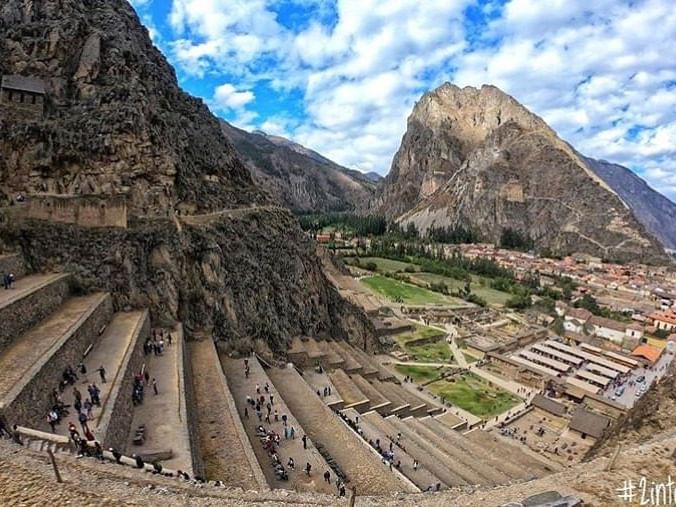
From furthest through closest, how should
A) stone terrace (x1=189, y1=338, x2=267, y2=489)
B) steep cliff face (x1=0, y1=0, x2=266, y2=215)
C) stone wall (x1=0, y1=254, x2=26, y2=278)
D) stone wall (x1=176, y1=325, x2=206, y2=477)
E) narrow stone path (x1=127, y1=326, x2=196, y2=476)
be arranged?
steep cliff face (x1=0, y1=0, x2=266, y2=215), stone wall (x1=0, y1=254, x2=26, y2=278), stone terrace (x1=189, y1=338, x2=267, y2=489), stone wall (x1=176, y1=325, x2=206, y2=477), narrow stone path (x1=127, y1=326, x2=196, y2=476)

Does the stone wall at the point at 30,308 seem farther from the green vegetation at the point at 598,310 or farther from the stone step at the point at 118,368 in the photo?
the green vegetation at the point at 598,310

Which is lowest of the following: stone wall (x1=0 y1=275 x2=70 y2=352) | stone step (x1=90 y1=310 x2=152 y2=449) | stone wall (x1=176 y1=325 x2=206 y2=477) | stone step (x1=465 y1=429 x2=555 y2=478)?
stone step (x1=465 y1=429 x2=555 y2=478)

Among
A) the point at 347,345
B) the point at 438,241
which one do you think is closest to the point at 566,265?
the point at 438,241

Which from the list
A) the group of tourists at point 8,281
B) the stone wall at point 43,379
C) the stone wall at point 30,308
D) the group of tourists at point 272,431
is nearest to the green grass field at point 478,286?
the group of tourists at point 272,431

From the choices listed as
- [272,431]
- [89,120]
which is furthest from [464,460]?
[89,120]

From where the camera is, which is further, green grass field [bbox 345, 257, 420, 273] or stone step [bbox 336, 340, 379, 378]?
green grass field [bbox 345, 257, 420, 273]

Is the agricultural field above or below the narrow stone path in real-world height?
below

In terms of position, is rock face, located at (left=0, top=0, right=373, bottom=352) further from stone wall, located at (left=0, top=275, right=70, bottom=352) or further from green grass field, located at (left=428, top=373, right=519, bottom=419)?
green grass field, located at (left=428, top=373, right=519, bottom=419)

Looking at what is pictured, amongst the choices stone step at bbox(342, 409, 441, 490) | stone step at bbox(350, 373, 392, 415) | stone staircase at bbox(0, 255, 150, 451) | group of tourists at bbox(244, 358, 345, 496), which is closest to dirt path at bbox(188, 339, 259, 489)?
group of tourists at bbox(244, 358, 345, 496)

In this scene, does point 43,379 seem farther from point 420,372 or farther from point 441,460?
point 420,372
